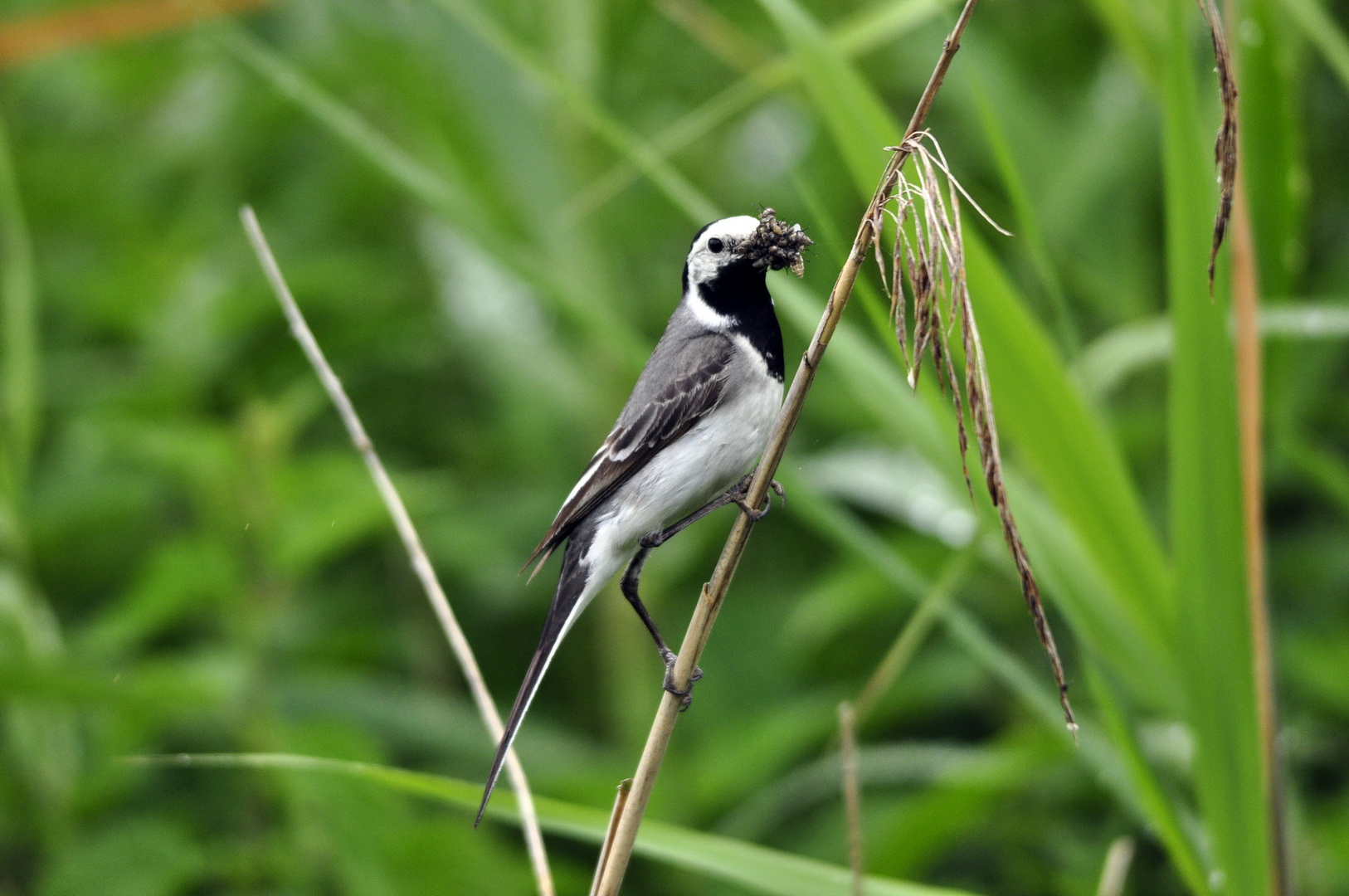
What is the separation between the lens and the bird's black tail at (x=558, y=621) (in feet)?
4.62

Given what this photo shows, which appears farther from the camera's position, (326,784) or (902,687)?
(902,687)

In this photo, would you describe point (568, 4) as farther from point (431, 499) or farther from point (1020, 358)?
point (1020, 358)

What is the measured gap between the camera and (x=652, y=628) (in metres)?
1.69

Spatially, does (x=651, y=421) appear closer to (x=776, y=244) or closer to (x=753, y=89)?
(x=776, y=244)

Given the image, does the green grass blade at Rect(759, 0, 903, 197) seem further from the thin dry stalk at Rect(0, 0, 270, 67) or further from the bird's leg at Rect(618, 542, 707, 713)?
the thin dry stalk at Rect(0, 0, 270, 67)

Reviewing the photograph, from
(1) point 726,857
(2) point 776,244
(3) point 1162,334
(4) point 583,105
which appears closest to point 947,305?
(2) point 776,244

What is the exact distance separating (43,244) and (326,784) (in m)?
3.37

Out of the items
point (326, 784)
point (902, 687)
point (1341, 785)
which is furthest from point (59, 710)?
point (1341, 785)

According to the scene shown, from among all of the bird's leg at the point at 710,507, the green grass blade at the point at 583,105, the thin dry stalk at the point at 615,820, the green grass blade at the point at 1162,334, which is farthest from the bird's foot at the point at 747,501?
the green grass blade at the point at 1162,334

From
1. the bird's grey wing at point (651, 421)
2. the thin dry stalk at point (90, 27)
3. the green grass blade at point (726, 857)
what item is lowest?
the green grass blade at point (726, 857)

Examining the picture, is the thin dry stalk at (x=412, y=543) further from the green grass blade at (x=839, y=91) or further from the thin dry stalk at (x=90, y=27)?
the thin dry stalk at (x=90, y=27)

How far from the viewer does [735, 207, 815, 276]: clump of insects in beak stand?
1.37m

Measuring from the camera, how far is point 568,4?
12.5ft

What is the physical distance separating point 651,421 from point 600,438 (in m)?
1.92
